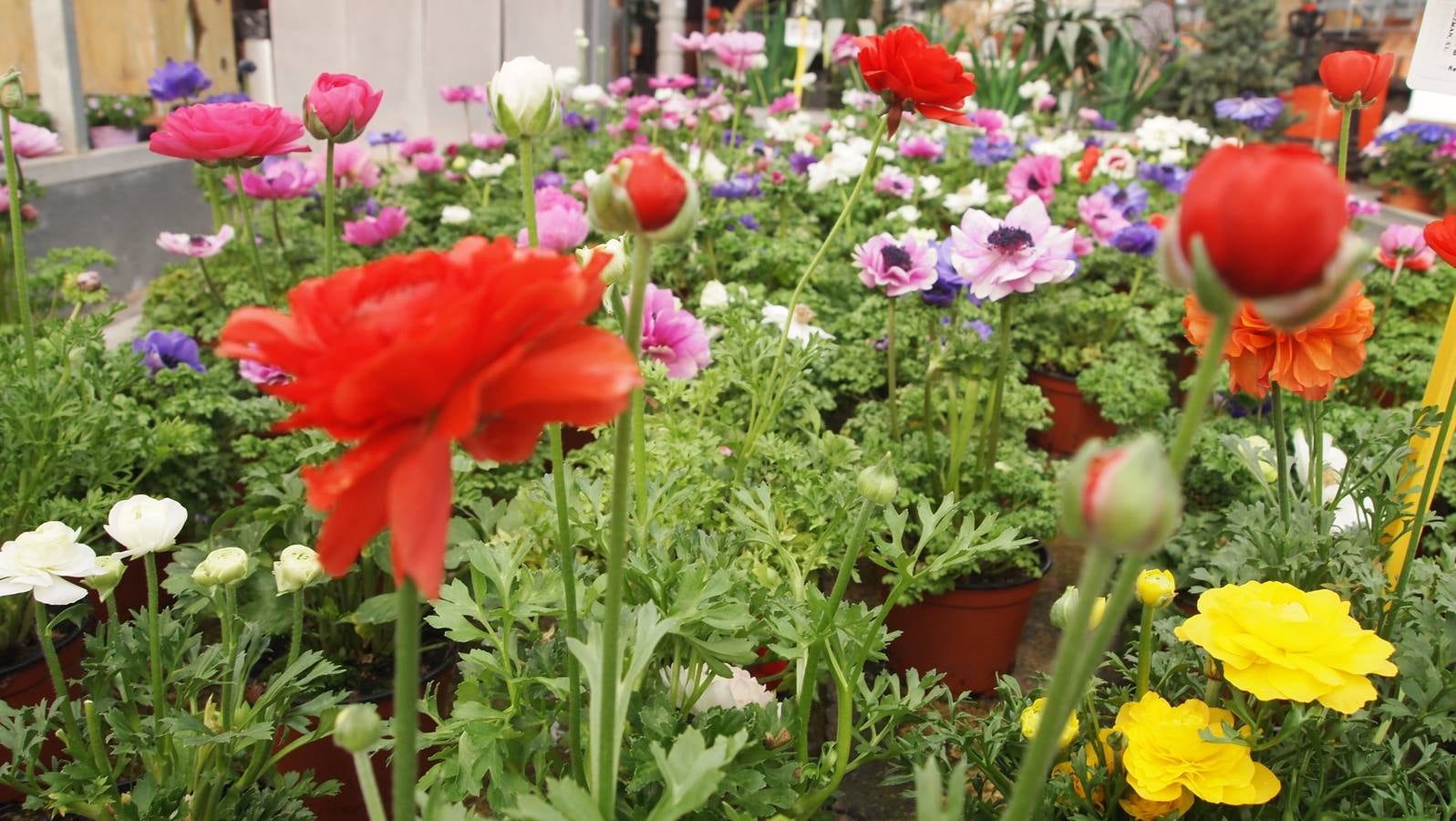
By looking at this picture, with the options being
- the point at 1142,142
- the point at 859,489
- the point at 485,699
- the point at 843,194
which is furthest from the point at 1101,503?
the point at 1142,142

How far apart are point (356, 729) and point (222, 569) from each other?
1.69ft

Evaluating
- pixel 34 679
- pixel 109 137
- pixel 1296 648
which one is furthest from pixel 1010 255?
pixel 109 137

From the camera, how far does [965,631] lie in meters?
1.56

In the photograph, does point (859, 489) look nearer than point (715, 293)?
Yes

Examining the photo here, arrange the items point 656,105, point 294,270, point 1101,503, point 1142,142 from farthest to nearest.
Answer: point 1142,142 < point 656,105 < point 294,270 < point 1101,503

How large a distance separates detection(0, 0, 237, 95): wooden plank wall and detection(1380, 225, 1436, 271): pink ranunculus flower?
374cm

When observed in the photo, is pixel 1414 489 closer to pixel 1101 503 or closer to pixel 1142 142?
pixel 1101 503

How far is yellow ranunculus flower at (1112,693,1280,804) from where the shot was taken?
0.80 meters

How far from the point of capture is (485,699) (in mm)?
822

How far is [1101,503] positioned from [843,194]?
8.78 ft

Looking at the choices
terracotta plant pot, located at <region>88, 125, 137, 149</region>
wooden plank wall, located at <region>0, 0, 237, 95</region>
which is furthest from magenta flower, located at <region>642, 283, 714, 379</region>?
terracotta plant pot, located at <region>88, 125, 137, 149</region>

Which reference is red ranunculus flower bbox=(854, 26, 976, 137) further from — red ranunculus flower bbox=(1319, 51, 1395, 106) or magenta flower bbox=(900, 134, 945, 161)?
magenta flower bbox=(900, 134, 945, 161)

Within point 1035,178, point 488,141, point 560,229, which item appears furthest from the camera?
point 488,141

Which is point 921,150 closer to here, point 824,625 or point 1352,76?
point 1352,76
